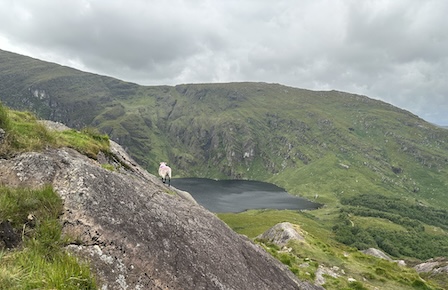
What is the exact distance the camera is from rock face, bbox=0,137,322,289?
804cm

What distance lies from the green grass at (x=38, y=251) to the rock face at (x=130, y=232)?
0.40 meters

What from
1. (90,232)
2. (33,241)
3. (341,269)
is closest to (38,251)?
(33,241)

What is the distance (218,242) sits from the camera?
1181 cm

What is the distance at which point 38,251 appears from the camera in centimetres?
704

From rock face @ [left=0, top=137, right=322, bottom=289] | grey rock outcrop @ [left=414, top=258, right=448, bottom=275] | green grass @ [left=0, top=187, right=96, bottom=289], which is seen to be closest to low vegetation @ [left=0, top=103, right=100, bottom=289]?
green grass @ [left=0, top=187, right=96, bottom=289]

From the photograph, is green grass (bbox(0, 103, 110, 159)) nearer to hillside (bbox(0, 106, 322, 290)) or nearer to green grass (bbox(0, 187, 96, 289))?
hillside (bbox(0, 106, 322, 290))

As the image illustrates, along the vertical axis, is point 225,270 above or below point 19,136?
below

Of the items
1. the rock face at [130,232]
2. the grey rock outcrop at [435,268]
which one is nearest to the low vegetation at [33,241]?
the rock face at [130,232]

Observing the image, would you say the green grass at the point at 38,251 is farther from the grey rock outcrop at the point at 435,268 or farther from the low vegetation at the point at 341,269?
the grey rock outcrop at the point at 435,268

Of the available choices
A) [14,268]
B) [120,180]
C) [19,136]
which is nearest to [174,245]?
[120,180]

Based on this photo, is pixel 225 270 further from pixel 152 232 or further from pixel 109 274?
pixel 109 274

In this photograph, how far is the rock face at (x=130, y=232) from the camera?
8.04 metres

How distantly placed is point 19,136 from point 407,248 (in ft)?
769

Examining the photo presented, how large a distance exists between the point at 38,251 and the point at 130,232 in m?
2.49
